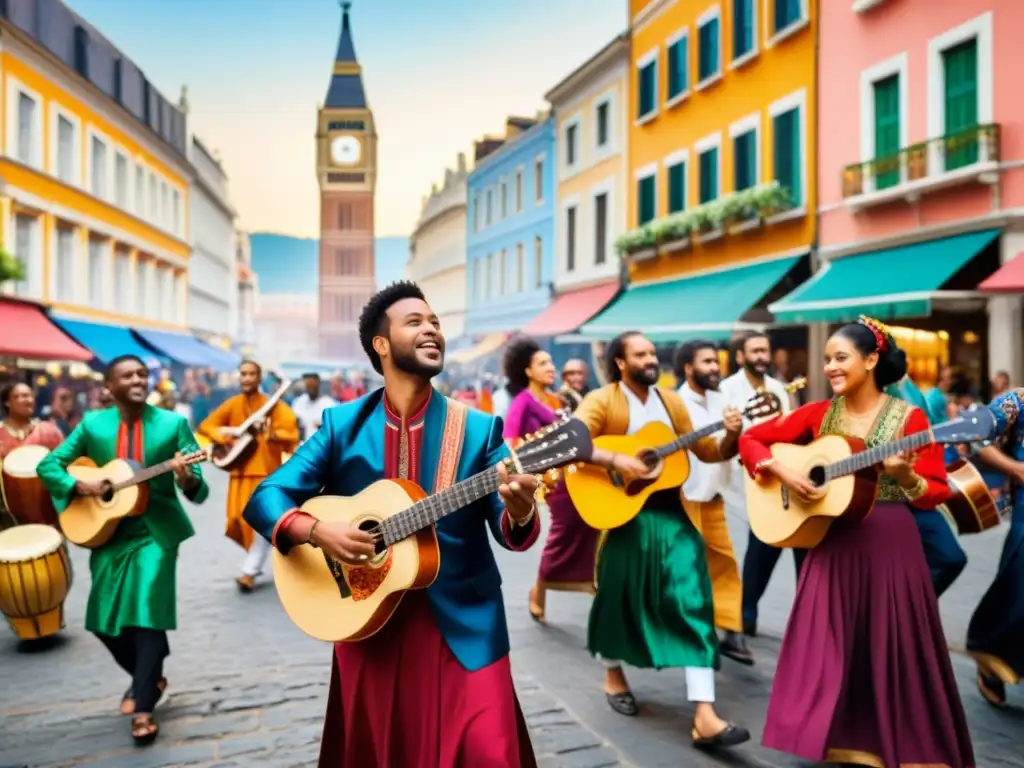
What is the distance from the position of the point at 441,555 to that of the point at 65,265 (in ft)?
91.7

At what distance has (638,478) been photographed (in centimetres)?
477

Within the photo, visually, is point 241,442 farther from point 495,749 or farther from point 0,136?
point 0,136

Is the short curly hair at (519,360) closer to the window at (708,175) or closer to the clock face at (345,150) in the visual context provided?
the window at (708,175)

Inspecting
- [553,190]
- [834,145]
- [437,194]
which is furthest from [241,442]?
[437,194]

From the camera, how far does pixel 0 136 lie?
2267 centimetres

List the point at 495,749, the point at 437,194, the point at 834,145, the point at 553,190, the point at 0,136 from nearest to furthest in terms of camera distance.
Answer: the point at 495,749, the point at 834,145, the point at 0,136, the point at 553,190, the point at 437,194

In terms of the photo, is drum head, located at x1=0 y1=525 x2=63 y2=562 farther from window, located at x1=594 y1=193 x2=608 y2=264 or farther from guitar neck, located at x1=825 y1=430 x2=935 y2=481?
window, located at x1=594 y1=193 x2=608 y2=264

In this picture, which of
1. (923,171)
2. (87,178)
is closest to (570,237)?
(87,178)

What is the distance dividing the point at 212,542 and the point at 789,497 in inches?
319

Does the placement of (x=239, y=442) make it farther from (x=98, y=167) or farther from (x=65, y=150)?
(x=98, y=167)

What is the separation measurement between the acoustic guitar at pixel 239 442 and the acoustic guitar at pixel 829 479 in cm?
492

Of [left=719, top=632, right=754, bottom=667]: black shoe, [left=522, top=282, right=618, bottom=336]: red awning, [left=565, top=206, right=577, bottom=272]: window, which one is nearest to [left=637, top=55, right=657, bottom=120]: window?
[left=522, top=282, right=618, bottom=336]: red awning

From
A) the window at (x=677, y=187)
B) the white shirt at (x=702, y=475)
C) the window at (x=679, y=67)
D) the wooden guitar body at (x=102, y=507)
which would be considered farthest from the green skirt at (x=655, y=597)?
the window at (x=679, y=67)

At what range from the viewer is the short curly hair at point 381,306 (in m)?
3.21
